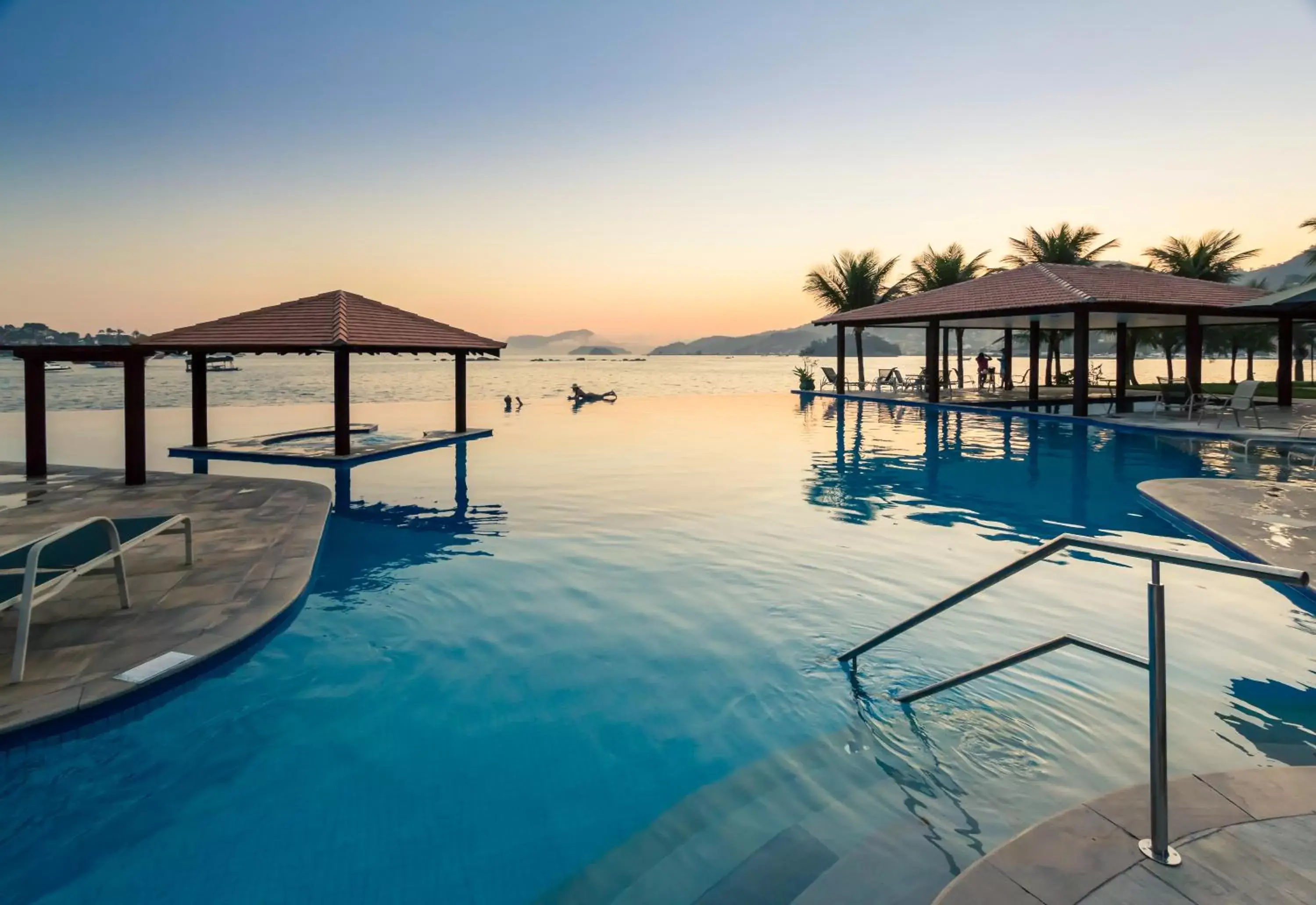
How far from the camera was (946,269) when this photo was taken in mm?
35656

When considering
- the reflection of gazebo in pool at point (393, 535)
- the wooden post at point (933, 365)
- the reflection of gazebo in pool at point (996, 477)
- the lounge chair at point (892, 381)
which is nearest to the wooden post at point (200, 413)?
the reflection of gazebo in pool at point (393, 535)

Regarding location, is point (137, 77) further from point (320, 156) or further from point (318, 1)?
point (318, 1)

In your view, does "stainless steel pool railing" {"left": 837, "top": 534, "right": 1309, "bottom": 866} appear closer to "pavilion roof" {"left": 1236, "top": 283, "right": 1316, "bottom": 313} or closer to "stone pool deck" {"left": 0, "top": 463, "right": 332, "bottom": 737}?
"stone pool deck" {"left": 0, "top": 463, "right": 332, "bottom": 737}

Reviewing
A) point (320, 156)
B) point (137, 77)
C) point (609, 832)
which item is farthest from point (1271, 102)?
point (137, 77)

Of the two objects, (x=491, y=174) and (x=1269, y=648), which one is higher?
(x=491, y=174)

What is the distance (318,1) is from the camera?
16609 mm

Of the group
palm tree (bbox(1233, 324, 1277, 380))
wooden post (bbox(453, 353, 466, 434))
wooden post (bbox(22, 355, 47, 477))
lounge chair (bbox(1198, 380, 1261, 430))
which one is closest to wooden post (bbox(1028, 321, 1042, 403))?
lounge chair (bbox(1198, 380, 1261, 430))

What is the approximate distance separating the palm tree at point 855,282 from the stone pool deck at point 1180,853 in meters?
34.0

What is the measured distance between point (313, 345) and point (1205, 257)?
39.6m

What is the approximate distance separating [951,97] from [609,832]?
19833 mm

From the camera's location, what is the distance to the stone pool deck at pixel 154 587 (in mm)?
4262

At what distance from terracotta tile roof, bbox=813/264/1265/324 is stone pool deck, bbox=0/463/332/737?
18.8 meters

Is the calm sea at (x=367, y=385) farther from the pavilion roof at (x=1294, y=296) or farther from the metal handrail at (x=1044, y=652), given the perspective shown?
the metal handrail at (x=1044, y=652)

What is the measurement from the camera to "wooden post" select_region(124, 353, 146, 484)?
10.8 meters
